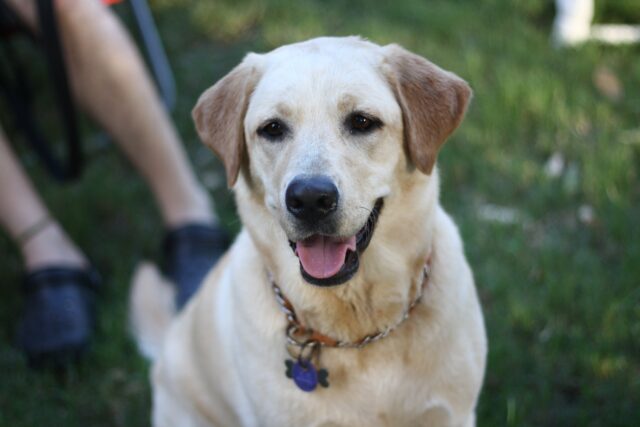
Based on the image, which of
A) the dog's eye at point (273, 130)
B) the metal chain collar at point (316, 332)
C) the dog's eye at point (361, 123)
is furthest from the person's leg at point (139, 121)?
the dog's eye at point (361, 123)

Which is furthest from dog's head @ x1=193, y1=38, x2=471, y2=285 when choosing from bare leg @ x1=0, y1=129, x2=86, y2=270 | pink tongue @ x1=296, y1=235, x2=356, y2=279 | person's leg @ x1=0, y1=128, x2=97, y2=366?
bare leg @ x1=0, y1=129, x2=86, y2=270

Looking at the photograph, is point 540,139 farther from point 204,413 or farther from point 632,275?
point 204,413

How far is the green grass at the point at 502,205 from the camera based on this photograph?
274 centimetres

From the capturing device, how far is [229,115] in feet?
7.06

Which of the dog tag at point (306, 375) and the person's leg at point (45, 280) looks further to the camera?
the person's leg at point (45, 280)

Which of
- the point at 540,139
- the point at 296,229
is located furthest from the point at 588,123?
the point at 296,229

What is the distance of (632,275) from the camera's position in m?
2.98

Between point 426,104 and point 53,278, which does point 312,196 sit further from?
point 53,278

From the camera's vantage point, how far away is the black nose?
1839 millimetres

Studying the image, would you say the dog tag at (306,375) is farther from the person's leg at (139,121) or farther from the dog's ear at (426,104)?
the person's leg at (139,121)

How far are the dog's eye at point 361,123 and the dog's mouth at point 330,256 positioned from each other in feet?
0.71

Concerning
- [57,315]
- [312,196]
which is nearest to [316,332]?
[312,196]

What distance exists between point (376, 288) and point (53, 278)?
5.89ft

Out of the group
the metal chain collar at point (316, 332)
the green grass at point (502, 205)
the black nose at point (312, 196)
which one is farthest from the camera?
the green grass at point (502, 205)
